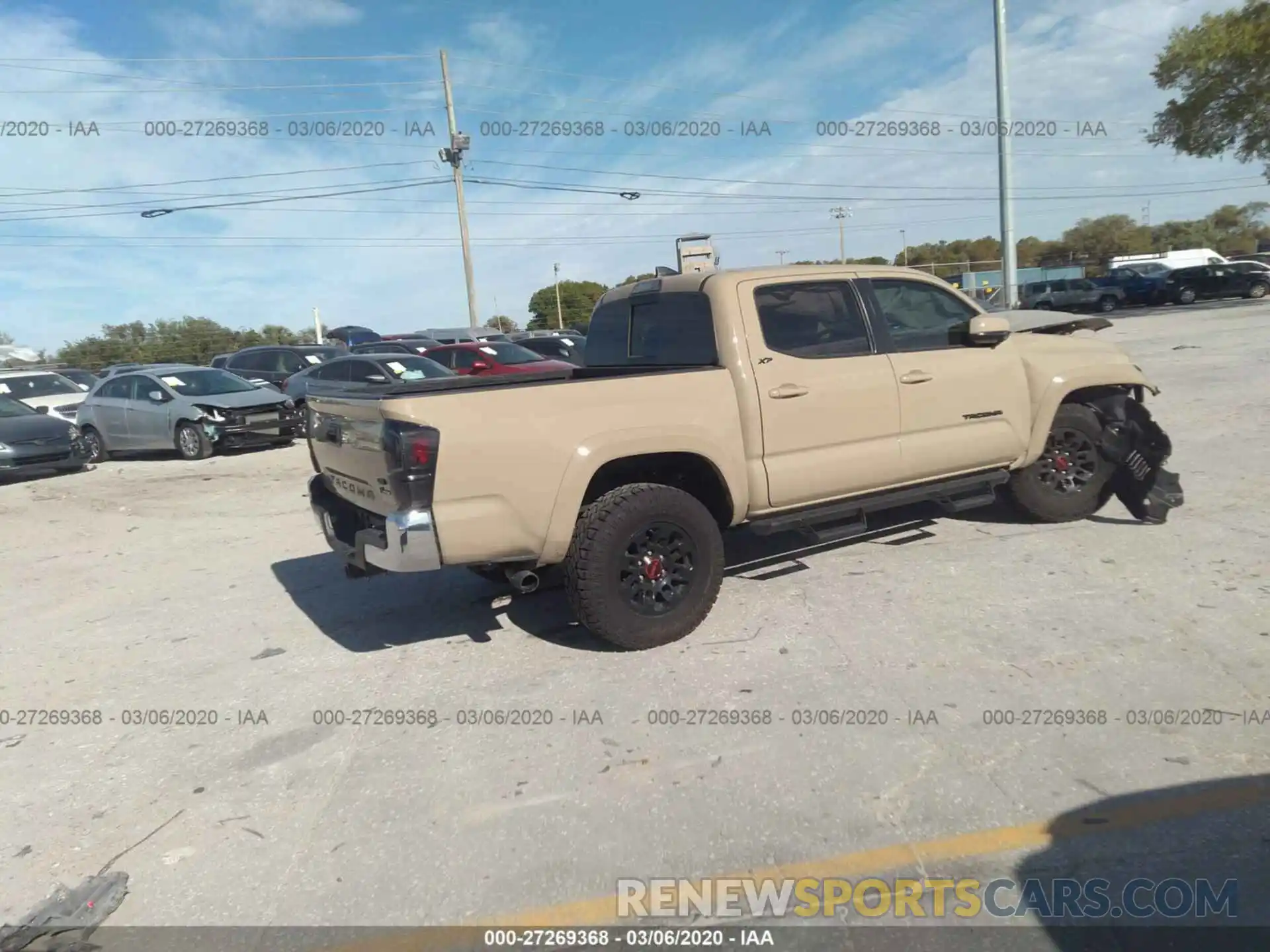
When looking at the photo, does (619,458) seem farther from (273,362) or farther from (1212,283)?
(1212,283)

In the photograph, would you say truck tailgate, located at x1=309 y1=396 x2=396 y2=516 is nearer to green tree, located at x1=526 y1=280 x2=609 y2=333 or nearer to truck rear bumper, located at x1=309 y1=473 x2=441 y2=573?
truck rear bumper, located at x1=309 y1=473 x2=441 y2=573

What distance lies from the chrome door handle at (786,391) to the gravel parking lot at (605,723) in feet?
4.11

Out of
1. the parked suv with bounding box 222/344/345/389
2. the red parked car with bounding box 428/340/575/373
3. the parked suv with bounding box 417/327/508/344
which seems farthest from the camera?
the parked suv with bounding box 417/327/508/344

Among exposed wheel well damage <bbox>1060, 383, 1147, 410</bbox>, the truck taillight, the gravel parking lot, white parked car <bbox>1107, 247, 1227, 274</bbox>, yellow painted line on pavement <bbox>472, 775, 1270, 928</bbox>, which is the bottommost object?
yellow painted line on pavement <bbox>472, 775, 1270, 928</bbox>

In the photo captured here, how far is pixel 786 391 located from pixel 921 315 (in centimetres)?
143

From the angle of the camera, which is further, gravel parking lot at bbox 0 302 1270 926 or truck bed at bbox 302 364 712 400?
truck bed at bbox 302 364 712 400

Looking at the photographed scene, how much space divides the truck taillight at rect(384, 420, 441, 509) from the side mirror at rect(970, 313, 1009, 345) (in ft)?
12.1

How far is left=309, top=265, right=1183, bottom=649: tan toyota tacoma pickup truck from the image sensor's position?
4230 millimetres

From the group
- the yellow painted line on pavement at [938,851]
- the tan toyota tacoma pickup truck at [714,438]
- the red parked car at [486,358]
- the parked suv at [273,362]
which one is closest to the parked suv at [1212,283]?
the red parked car at [486,358]

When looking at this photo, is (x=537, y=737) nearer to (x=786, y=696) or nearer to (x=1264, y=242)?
(x=786, y=696)

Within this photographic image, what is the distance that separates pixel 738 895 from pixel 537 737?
1318 mm

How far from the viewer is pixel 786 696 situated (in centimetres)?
410

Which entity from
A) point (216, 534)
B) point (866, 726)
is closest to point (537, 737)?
point (866, 726)

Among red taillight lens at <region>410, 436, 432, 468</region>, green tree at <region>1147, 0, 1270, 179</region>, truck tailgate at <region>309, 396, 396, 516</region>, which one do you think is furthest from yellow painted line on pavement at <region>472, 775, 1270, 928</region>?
green tree at <region>1147, 0, 1270, 179</region>
